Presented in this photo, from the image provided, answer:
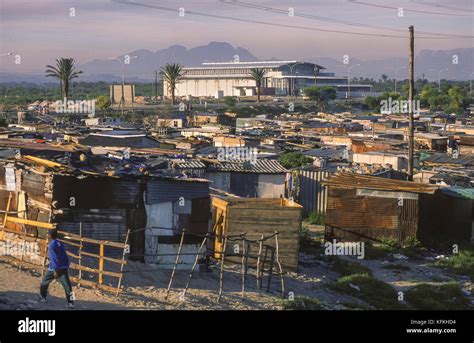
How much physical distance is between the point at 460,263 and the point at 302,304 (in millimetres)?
6906

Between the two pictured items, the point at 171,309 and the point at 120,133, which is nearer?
the point at 171,309

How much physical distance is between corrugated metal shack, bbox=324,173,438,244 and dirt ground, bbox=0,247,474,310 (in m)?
2.76

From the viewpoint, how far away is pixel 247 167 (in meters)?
22.1

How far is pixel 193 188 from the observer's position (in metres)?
15.6

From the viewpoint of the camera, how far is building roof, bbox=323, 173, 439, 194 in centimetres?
2012

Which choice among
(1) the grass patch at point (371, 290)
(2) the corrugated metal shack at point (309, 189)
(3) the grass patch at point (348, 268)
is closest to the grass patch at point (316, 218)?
(2) the corrugated metal shack at point (309, 189)

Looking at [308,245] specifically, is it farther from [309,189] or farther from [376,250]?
[309,189]

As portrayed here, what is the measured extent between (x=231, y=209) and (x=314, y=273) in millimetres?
2484

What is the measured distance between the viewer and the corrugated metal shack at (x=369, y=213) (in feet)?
66.7

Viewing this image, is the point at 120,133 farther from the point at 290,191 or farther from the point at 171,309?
the point at 171,309

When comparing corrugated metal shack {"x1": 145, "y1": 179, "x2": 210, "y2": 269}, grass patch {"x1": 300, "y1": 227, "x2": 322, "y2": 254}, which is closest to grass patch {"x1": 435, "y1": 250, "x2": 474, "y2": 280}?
grass patch {"x1": 300, "y1": 227, "x2": 322, "y2": 254}

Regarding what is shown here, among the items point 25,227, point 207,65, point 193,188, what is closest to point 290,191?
point 193,188

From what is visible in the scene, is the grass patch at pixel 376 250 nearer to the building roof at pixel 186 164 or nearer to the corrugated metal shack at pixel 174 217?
the building roof at pixel 186 164

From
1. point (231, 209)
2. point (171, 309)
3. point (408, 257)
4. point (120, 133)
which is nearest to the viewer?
point (171, 309)
